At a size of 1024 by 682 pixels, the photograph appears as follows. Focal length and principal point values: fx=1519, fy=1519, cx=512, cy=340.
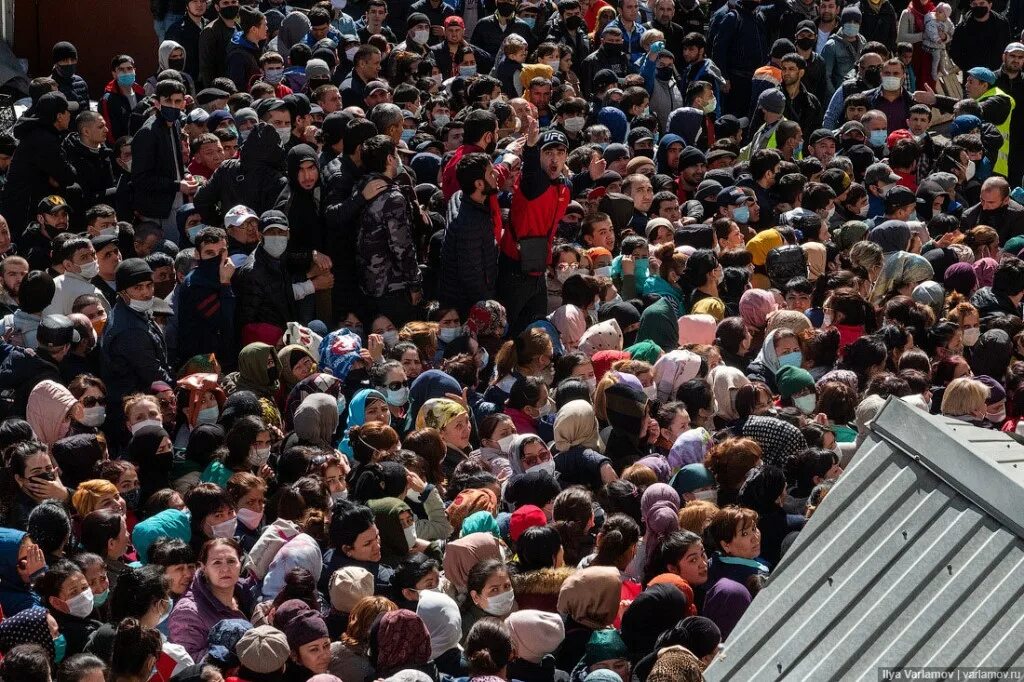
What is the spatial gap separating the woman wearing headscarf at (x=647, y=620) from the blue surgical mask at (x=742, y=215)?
577cm

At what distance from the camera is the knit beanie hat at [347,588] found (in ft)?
21.7

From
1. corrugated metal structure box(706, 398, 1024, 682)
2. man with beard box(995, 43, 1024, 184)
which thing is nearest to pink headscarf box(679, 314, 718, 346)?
man with beard box(995, 43, 1024, 184)

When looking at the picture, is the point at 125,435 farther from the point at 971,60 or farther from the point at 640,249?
the point at 971,60

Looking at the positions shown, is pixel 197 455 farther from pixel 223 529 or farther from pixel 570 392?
pixel 570 392

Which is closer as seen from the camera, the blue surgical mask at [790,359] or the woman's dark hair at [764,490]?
the woman's dark hair at [764,490]

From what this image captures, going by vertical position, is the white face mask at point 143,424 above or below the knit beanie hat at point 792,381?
below

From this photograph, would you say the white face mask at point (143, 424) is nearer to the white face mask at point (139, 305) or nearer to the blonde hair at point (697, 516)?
the white face mask at point (139, 305)

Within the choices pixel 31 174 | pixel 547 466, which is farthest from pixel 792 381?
pixel 31 174

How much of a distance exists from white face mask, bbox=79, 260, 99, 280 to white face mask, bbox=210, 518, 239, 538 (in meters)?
2.81

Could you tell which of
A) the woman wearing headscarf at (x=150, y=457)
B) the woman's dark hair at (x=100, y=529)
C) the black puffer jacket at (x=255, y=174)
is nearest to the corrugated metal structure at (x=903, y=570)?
the woman's dark hair at (x=100, y=529)

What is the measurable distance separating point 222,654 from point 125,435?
2.58m

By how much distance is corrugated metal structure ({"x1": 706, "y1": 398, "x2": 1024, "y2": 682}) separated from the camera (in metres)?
2.83

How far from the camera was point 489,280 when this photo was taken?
10234 millimetres

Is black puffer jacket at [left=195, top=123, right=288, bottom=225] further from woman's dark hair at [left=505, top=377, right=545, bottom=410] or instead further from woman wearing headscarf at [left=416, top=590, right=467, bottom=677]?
woman wearing headscarf at [left=416, top=590, right=467, bottom=677]
